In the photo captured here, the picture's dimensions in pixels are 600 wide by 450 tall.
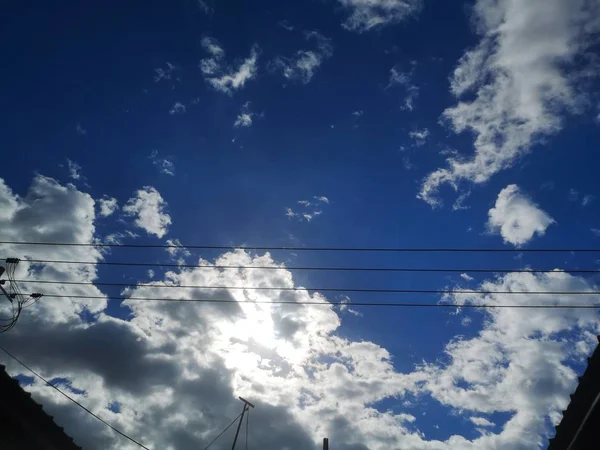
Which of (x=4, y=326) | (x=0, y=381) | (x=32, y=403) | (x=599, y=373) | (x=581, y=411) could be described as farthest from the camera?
(x=4, y=326)

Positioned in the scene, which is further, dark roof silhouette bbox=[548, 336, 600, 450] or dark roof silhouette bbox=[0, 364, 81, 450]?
dark roof silhouette bbox=[0, 364, 81, 450]

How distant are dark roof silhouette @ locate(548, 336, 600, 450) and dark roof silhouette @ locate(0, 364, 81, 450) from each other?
13415 millimetres

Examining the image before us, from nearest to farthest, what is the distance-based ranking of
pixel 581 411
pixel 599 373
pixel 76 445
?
pixel 599 373
pixel 581 411
pixel 76 445

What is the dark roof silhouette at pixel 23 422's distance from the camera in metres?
9.84

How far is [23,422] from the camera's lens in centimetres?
1013

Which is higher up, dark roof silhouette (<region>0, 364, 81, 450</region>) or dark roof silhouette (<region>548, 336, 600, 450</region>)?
dark roof silhouette (<region>548, 336, 600, 450</region>)

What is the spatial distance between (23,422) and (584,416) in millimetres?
13887

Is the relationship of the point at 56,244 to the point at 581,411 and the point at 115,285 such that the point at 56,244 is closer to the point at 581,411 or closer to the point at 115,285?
the point at 115,285

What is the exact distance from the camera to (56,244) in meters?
14.1

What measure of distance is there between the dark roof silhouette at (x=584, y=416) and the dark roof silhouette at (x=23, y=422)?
528 inches

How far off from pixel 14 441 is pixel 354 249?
1166 cm

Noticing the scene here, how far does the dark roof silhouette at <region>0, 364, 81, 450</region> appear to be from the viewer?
9836mm

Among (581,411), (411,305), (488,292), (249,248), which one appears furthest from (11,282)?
(581,411)

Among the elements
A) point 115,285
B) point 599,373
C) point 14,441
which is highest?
point 115,285
